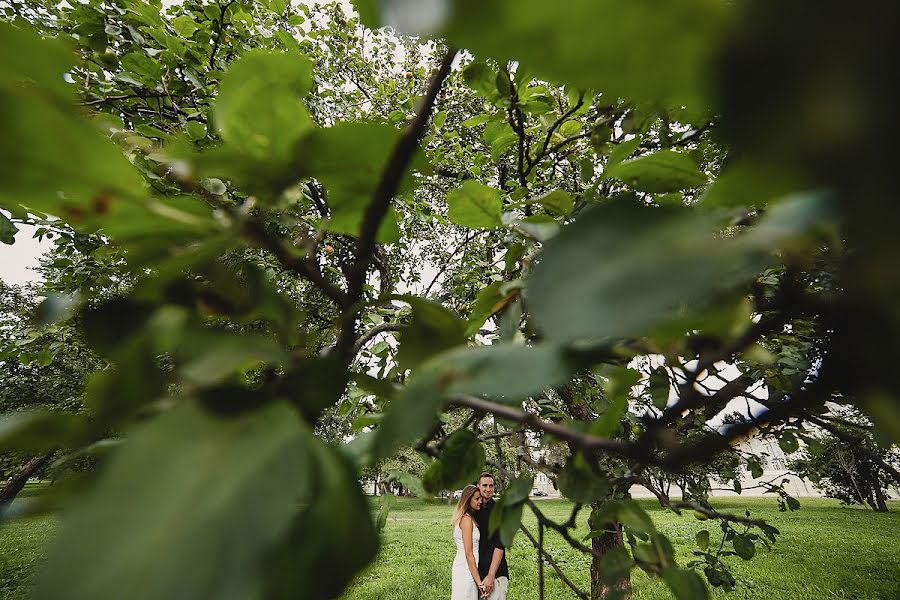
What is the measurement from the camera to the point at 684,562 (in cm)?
859

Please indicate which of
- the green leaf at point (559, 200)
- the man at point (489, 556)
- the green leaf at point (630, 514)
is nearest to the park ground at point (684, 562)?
the man at point (489, 556)

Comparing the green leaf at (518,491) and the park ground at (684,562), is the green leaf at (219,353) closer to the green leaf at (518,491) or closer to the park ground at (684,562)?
the green leaf at (518,491)

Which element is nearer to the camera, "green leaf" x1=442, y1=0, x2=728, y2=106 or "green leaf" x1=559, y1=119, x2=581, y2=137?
"green leaf" x1=442, y1=0, x2=728, y2=106

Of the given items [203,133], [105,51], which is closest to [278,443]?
[203,133]

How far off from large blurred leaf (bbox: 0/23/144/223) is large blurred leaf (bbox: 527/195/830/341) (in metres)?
0.29

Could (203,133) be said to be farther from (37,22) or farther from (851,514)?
(851,514)

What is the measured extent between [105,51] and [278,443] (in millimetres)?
2727

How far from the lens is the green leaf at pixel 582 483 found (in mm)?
668

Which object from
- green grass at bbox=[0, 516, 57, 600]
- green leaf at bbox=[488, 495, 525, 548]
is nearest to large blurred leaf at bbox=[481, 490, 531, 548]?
green leaf at bbox=[488, 495, 525, 548]

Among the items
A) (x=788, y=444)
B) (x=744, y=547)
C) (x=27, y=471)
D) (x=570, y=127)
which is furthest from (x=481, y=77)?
(x=744, y=547)

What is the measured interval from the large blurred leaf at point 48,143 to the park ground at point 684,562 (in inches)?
216

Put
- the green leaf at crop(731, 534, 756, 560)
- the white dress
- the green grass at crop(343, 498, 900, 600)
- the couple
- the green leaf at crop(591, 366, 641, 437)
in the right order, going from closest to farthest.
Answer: the green leaf at crop(591, 366, 641, 437), the green leaf at crop(731, 534, 756, 560), the couple, the white dress, the green grass at crop(343, 498, 900, 600)

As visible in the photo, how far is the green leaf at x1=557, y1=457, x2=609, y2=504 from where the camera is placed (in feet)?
2.19

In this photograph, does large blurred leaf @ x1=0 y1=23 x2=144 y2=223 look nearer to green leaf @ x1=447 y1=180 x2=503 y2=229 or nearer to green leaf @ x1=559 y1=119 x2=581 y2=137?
green leaf @ x1=447 y1=180 x2=503 y2=229
